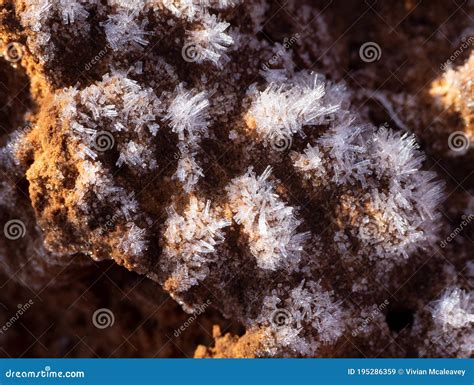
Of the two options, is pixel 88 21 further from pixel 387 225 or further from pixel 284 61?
pixel 387 225

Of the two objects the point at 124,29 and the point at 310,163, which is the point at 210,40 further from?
the point at 310,163

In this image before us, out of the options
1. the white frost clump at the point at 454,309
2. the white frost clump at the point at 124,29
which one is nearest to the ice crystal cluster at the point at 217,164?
the white frost clump at the point at 124,29

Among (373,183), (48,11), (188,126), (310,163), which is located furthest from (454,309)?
(48,11)

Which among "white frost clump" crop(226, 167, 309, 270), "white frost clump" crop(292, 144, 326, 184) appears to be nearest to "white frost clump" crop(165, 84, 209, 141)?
"white frost clump" crop(226, 167, 309, 270)

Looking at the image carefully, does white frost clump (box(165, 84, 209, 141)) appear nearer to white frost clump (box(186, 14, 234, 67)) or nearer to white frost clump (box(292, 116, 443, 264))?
white frost clump (box(186, 14, 234, 67))

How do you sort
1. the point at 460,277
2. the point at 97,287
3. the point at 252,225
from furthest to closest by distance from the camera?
the point at 97,287 → the point at 460,277 → the point at 252,225
